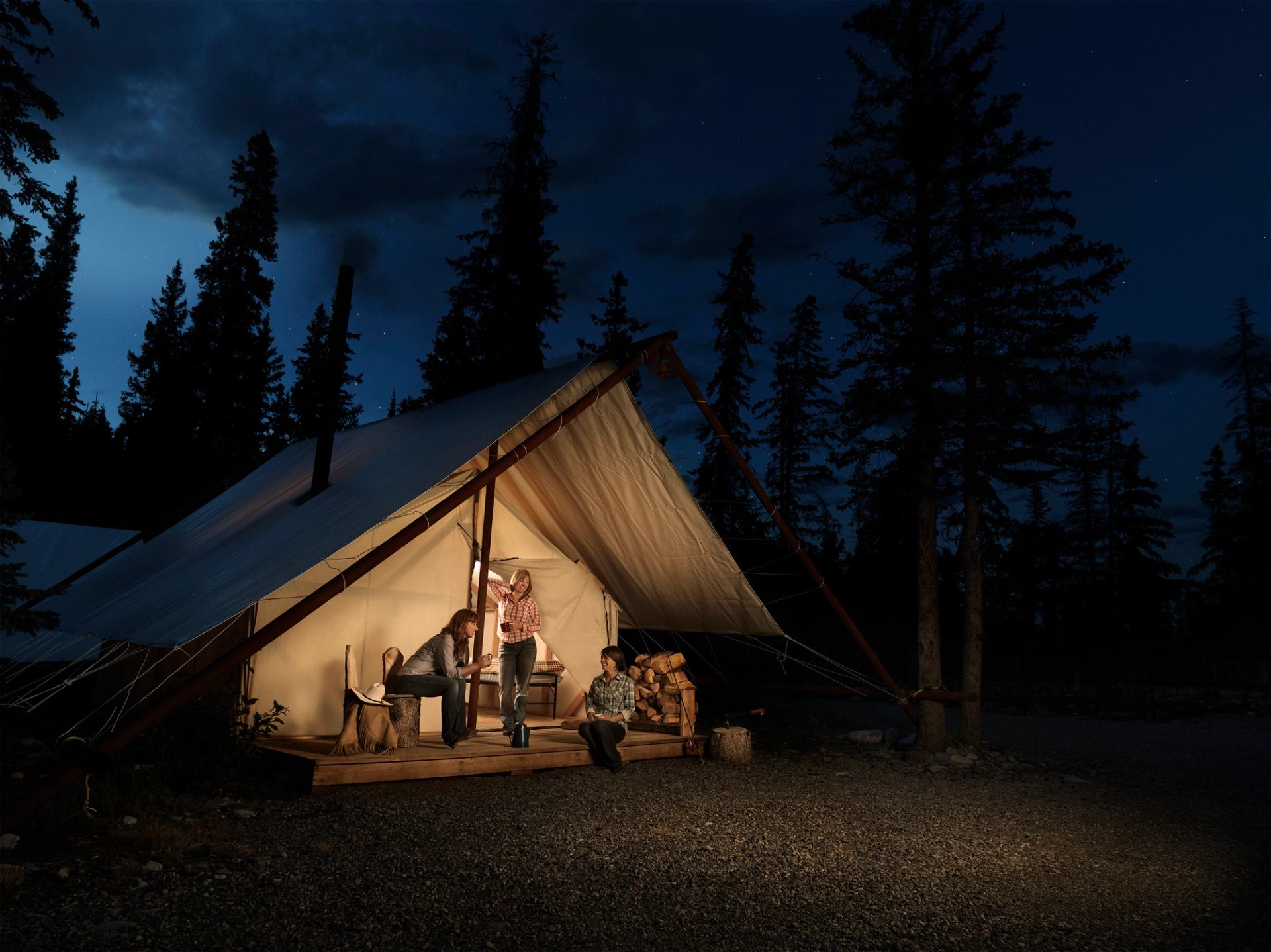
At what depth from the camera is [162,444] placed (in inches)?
936

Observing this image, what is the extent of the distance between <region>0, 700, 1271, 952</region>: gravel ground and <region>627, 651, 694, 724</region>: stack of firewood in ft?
4.98

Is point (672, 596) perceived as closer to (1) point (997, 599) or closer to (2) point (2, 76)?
(2) point (2, 76)

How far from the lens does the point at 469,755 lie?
625 centimetres

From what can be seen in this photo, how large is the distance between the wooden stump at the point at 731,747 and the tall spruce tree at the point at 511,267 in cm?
1033

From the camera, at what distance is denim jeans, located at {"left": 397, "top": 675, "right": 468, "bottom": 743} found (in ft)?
21.3

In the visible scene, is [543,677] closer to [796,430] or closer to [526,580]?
[526,580]

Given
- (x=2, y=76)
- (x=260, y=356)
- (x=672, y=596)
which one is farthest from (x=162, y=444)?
(x=672, y=596)

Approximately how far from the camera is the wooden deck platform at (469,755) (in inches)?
219

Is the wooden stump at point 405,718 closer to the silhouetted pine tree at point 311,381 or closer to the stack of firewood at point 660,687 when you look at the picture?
the stack of firewood at point 660,687

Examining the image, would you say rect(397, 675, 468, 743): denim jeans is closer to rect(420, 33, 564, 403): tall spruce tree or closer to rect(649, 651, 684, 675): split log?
rect(649, 651, 684, 675): split log

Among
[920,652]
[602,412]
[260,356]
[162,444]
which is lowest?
[920,652]

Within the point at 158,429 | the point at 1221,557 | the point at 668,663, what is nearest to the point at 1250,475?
the point at 1221,557

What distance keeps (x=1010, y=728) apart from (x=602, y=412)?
28.7 ft

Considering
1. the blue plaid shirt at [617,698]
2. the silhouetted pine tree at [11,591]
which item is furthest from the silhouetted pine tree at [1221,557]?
the silhouetted pine tree at [11,591]
